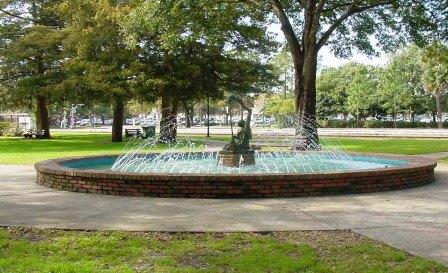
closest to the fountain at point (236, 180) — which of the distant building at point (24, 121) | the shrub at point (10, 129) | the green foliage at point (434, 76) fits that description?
the green foliage at point (434, 76)

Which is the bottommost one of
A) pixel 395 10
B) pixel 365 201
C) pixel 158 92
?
pixel 365 201

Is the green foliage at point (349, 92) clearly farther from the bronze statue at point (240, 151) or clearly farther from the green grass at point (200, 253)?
the green grass at point (200, 253)

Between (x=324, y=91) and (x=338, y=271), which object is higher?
(x=324, y=91)

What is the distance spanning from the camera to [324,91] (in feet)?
230

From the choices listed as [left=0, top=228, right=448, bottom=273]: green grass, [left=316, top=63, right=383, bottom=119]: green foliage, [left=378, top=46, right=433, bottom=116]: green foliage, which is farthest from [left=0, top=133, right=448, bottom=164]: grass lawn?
[left=316, top=63, right=383, bottom=119]: green foliage

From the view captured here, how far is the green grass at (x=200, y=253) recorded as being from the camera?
200 inches

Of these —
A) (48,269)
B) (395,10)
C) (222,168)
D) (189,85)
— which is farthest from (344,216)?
(189,85)

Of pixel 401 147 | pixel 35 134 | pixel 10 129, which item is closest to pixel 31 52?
pixel 35 134

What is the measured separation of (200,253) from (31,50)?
32121 millimetres

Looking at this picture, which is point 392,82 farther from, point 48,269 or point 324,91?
point 48,269

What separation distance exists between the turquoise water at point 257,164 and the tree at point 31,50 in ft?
58.6

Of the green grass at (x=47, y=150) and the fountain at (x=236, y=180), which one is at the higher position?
the fountain at (x=236, y=180)

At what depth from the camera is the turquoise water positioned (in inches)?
515

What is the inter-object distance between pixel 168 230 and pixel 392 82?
5770 centimetres
